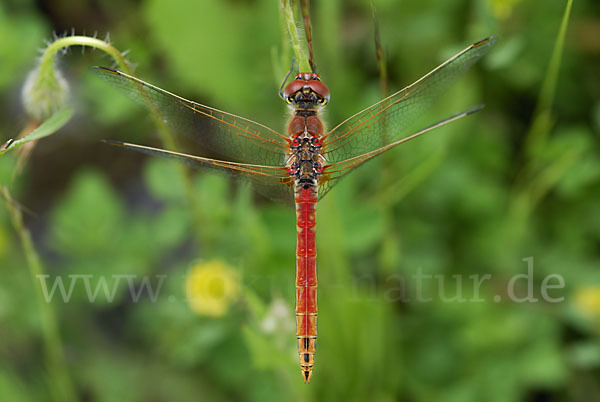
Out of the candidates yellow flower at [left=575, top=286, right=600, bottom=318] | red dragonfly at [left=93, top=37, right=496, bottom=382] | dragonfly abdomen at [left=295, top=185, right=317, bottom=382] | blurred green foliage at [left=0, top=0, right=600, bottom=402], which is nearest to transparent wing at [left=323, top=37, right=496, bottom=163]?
red dragonfly at [left=93, top=37, right=496, bottom=382]

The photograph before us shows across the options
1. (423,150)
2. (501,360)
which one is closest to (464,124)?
(423,150)

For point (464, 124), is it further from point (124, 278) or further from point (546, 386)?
point (124, 278)

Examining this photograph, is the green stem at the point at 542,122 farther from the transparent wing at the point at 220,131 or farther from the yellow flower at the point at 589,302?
the transparent wing at the point at 220,131

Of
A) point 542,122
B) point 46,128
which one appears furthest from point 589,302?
point 46,128

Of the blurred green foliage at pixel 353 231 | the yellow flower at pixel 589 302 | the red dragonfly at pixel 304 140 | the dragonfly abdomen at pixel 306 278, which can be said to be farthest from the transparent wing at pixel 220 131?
the yellow flower at pixel 589 302

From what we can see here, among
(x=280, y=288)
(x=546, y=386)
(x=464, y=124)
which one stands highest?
(x=464, y=124)

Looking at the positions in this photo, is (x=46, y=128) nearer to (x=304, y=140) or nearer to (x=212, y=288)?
(x=304, y=140)

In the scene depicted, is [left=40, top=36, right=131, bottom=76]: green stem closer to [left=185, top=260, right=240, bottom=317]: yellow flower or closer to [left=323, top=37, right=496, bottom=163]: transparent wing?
[left=323, top=37, right=496, bottom=163]: transparent wing
